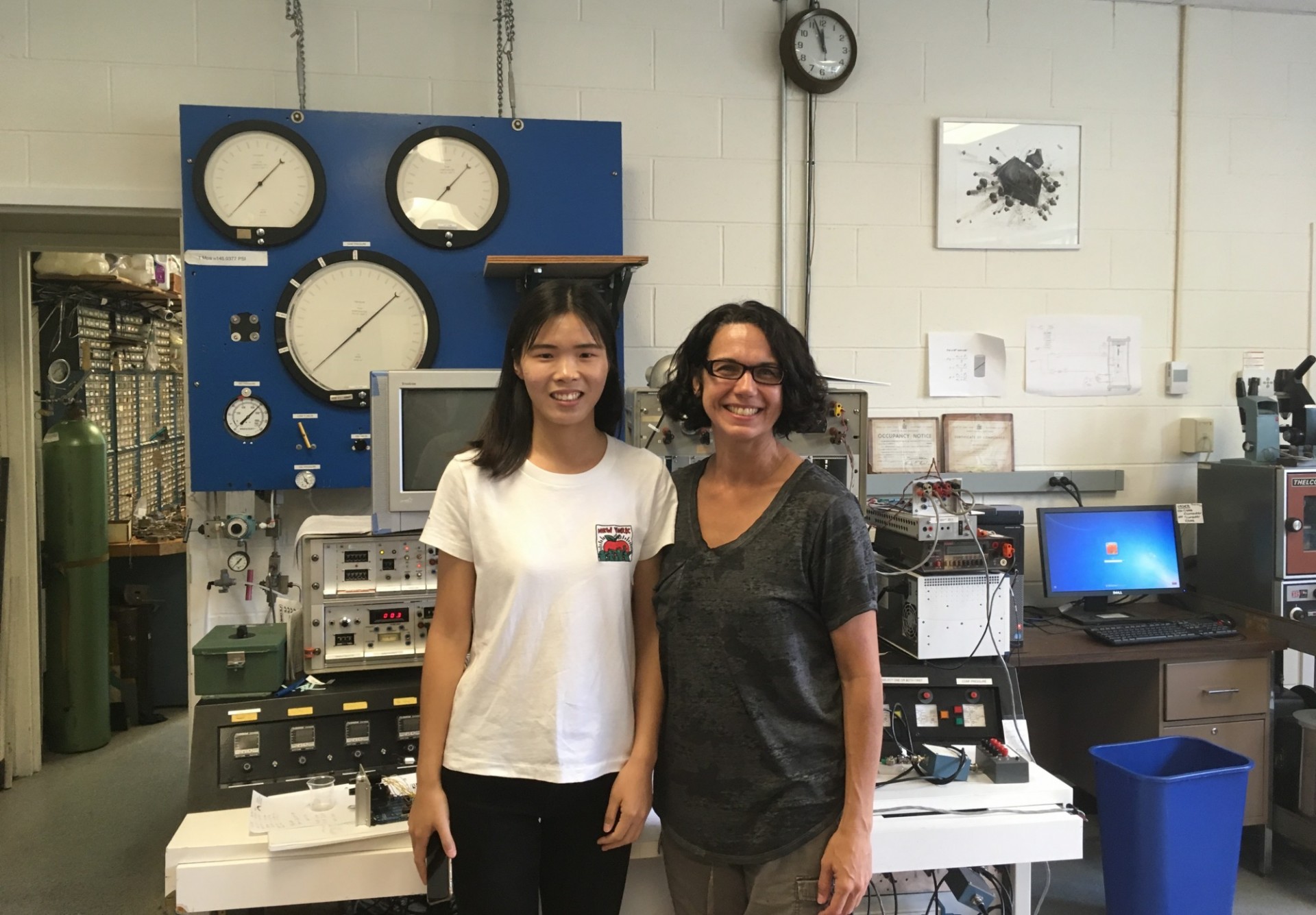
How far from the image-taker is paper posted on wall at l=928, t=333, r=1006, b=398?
3.07 metres

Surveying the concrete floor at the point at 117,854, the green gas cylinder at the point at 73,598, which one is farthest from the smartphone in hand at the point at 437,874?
the green gas cylinder at the point at 73,598

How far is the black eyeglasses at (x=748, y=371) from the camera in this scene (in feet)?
A: 4.61

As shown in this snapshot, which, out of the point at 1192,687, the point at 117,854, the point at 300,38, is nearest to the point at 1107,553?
the point at 1192,687

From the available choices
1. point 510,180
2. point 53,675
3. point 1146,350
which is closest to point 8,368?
point 53,675

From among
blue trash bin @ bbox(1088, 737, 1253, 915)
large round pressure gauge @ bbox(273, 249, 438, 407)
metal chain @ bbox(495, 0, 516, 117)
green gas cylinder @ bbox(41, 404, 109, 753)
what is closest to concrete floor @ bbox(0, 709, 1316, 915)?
green gas cylinder @ bbox(41, 404, 109, 753)

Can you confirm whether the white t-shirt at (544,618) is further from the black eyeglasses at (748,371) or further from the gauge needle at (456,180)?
the gauge needle at (456,180)

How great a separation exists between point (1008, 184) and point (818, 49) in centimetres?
79

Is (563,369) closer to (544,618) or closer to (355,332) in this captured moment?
(544,618)

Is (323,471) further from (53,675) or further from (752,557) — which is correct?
(53,675)

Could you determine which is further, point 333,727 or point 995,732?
point 995,732

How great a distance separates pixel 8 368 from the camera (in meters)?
3.45

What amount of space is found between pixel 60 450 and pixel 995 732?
378 centimetres

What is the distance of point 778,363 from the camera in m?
1.42

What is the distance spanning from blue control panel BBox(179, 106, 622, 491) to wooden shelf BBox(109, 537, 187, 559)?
210cm
